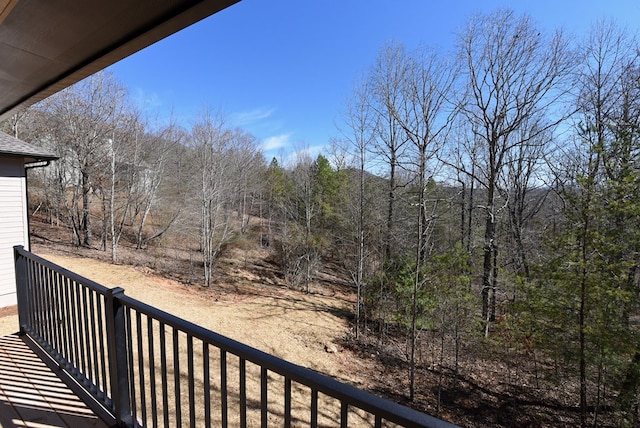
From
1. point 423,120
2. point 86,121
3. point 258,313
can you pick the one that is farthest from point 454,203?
point 86,121

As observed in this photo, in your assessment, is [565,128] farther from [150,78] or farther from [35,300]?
[150,78]

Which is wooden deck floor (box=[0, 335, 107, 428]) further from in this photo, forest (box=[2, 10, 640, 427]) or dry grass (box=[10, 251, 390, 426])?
forest (box=[2, 10, 640, 427])

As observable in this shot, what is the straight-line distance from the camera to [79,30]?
163 centimetres

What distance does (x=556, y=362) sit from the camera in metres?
7.00

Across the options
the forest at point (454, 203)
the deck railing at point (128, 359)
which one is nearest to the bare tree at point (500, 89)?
the forest at point (454, 203)

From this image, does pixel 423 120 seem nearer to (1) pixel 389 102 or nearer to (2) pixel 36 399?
(1) pixel 389 102

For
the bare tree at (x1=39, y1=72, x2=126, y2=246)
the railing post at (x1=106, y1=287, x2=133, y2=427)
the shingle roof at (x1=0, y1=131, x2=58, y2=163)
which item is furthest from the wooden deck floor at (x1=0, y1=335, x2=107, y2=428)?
the bare tree at (x1=39, y1=72, x2=126, y2=246)

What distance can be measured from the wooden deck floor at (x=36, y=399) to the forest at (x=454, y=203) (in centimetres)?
735

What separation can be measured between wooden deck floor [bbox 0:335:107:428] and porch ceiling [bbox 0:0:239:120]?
2.41 m

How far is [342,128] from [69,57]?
1068cm

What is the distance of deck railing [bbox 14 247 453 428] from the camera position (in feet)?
3.08

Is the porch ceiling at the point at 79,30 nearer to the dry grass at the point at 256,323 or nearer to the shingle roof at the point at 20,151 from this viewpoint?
the dry grass at the point at 256,323

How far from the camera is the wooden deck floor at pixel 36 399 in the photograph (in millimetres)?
2010

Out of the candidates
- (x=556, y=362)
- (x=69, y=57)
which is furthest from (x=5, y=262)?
(x=556, y=362)
